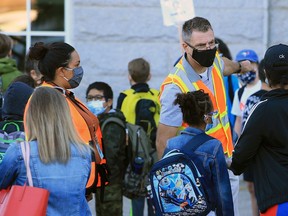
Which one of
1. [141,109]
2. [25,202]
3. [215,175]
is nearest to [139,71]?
[141,109]

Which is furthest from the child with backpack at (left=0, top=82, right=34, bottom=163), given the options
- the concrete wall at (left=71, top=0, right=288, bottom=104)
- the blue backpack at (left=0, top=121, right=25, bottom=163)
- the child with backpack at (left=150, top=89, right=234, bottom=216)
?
the concrete wall at (left=71, top=0, right=288, bottom=104)

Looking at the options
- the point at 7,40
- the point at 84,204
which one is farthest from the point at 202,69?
the point at 7,40

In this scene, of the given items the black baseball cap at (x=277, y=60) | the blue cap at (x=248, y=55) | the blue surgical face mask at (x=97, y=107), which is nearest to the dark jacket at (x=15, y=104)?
the black baseball cap at (x=277, y=60)

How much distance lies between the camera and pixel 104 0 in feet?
38.3

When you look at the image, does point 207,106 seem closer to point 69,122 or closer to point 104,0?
point 69,122

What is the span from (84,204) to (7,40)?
12.7 ft

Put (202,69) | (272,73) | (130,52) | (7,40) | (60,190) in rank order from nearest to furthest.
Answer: (60,190) < (272,73) < (202,69) < (7,40) < (130,52)

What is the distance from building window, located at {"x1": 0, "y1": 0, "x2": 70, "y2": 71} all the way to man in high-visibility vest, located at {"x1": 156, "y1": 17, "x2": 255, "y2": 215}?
4380 mm

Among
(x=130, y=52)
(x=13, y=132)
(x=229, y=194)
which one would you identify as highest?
(x=130, y=52)

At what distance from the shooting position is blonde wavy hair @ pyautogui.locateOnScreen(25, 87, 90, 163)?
19.0 ft

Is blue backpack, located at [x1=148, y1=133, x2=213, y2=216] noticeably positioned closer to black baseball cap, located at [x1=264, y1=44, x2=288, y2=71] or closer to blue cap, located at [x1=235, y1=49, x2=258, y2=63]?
black baseball cap, located at [x1=264, y1=44, x2=288, y2=71]

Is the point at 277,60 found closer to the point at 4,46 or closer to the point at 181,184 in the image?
the point at 181,184

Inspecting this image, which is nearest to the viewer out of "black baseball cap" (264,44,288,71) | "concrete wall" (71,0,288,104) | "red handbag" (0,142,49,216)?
"red handbag" (0,142,49,216)

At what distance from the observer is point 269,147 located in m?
6.35
